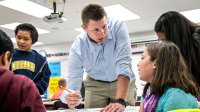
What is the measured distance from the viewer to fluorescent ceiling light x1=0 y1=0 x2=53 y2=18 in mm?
5384

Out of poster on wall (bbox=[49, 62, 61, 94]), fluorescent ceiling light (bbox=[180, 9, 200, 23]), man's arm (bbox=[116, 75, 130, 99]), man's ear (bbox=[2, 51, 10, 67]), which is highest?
fluorescent ceiling light (bbox=[180, 9, 200, 23])

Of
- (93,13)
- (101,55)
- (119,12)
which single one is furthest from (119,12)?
(93,13)

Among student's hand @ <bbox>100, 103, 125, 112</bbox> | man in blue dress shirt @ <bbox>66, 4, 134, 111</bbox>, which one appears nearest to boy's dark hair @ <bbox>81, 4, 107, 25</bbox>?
man in blue dress shirt @ <bbox>66, 4, 134, 111</bbox>

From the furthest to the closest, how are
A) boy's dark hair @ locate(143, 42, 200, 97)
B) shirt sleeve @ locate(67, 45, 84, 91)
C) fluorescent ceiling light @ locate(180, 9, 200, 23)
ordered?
fluorescent ceiling light @ locate(180, 9, 200, 23) < shirt sleeve @ locate(67, 45, 84, 91) < boy's dark hair @ locate(143, 42, 200, 97)

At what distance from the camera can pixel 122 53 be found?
1928 millimetres

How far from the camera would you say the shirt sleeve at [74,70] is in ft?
6.81

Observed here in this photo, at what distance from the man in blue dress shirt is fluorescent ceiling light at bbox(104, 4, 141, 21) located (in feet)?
12.3

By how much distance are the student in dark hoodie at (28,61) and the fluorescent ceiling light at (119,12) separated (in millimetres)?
3543

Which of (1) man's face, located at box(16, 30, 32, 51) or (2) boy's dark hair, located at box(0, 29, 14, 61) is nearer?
(2) boy's dark hair, located at box(0, 29, 14, 61)

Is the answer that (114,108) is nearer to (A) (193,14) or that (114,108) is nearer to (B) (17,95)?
(B) (17,95)

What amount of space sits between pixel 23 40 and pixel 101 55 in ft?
2.31

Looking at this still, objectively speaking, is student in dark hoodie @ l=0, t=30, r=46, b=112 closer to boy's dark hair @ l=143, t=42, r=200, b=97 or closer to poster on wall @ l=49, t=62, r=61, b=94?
boy's dark hair @ l=143, t=42, r=200, b=97

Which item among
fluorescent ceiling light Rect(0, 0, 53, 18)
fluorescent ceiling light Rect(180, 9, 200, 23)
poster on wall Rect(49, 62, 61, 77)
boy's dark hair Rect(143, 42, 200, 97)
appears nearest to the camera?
boy's dark hair Rect(143, 42, 200, 97)

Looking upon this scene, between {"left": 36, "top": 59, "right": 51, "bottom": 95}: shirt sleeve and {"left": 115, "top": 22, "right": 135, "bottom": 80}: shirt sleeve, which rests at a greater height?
{"left": 115, "top": 22, "right": 135, "bottom": 80}: shirt sleeve
